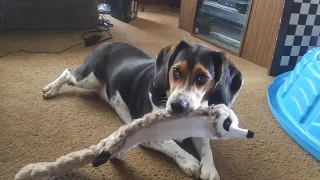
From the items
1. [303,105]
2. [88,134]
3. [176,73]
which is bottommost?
[88,134]

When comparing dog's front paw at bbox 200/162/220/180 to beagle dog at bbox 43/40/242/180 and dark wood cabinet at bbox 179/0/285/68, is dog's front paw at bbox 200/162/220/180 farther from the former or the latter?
dark wood cabinet at bbox 179/0/285/68

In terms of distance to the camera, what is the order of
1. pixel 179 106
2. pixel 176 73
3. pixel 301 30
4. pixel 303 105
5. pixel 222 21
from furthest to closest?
pixel 222 21 → pixel 301 30 → pixel 303 105 → pixel 176 73 → pixel 179 106

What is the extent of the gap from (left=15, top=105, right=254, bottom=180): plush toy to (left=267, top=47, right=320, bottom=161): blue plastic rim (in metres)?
0.56

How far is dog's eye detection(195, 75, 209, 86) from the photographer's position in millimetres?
1193

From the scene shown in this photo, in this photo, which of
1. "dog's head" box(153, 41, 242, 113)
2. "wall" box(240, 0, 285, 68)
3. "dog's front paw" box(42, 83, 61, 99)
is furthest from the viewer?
"wall" box(240, 0, 285, 68)

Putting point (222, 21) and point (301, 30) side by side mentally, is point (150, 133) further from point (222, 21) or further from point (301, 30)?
point (222, 21)

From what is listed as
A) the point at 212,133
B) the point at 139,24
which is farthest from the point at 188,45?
the point at 139,24

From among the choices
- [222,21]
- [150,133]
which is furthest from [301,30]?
[150,133]

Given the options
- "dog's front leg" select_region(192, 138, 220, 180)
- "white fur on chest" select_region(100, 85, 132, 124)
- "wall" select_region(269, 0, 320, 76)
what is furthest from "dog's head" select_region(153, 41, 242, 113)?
"wall" select_region(269, 0, 320, 76)

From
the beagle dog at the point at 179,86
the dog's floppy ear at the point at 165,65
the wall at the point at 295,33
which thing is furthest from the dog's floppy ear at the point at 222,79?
the wall at the point at 295,33

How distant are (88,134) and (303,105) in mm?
1057

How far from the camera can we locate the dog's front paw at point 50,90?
171 centimetres

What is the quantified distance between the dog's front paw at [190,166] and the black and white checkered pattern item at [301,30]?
54.9 inches

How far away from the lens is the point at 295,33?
7.24 ft
